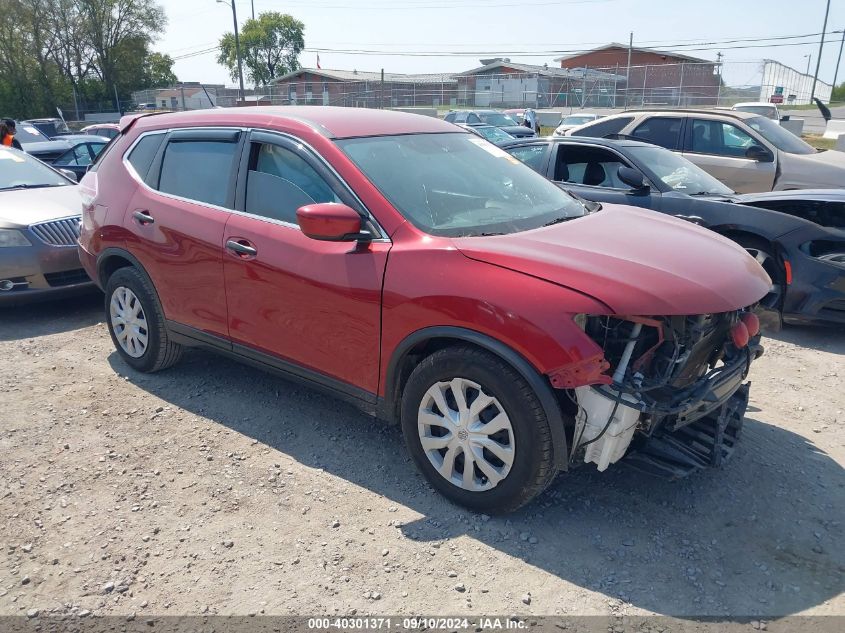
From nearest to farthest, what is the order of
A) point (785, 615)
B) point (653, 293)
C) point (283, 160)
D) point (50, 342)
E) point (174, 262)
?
point (785, 615) → point (653, 293) → point (283, 160) → point (174, 262) → point (50, 342)

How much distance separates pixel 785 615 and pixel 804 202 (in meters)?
4.53

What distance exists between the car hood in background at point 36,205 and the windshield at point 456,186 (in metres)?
3.85

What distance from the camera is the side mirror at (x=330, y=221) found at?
3244 mm

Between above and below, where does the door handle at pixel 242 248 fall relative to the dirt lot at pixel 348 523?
above

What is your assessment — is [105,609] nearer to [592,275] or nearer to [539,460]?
[539,460]

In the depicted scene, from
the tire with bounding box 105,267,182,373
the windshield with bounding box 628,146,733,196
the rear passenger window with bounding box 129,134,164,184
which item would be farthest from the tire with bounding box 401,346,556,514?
the windshield with bounding box 628,146,733,196

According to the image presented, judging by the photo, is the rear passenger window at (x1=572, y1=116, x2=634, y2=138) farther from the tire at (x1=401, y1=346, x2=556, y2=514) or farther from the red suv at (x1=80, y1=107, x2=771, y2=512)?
the tire at (x1=401, y1=346, x2=556, y2=514)

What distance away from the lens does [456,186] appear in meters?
3.79

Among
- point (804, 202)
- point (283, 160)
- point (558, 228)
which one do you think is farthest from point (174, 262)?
point (804, 202)

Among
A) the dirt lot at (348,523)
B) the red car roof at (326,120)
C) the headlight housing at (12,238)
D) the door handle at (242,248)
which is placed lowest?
the dirt lot at (348,523)

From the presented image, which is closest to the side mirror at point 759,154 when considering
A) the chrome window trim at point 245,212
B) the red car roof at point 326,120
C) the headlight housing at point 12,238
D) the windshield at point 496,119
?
the red car roof at point 326,120

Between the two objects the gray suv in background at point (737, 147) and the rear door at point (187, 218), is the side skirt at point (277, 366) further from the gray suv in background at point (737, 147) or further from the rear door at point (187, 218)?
the gray suv in background at point (737, 147)

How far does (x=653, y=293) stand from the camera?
2834mm

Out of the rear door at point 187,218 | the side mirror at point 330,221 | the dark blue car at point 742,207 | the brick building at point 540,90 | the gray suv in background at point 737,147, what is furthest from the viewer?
the brick building at point 540,90
